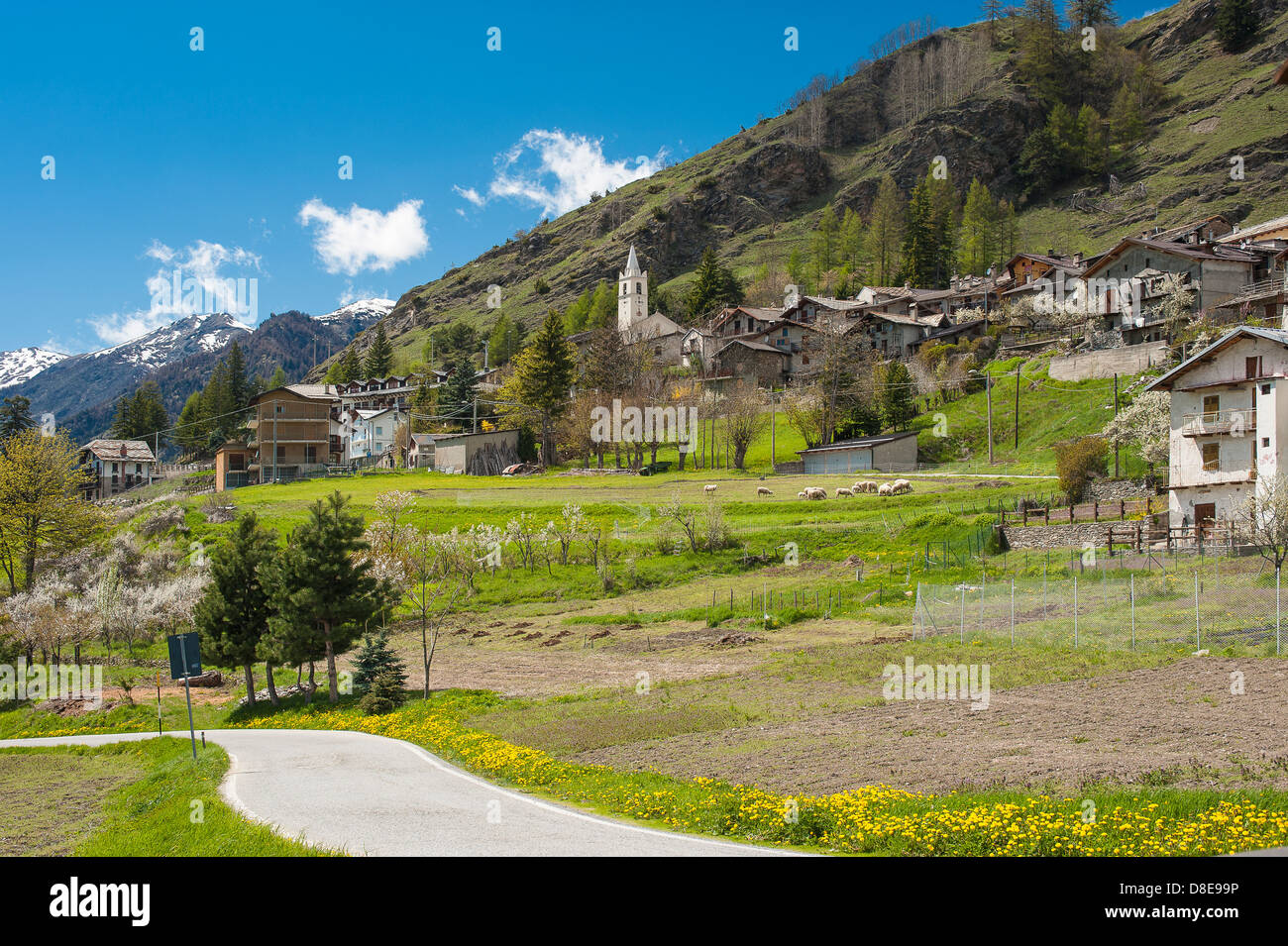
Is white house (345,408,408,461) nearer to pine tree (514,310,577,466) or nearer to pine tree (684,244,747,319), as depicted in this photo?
pine tree (514,310,577,466)

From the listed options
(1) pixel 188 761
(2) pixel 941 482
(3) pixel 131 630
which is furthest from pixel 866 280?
(1) pixel 188 761

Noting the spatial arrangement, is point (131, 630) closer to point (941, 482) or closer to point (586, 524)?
point (586, 524)

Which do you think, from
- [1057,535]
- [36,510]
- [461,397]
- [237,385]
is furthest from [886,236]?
[36,510]

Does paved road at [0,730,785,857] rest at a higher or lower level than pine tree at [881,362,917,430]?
lower

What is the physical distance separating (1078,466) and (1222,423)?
861cm

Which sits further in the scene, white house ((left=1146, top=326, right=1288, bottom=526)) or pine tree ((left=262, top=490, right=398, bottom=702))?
white house ((left=1146, top=326, right=1288, bottom=526))

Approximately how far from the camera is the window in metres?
42.2

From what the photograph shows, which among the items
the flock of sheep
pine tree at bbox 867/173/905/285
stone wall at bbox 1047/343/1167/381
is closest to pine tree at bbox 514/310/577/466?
the flock of sheep

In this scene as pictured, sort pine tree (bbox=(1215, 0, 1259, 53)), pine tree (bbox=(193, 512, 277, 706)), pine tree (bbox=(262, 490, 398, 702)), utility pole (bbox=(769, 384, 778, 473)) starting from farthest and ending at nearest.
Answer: pine tree (bbox=(1215, 0, 1259, 53)) → utility pole (bbox=(769, 384, 778, 473)) → pine tree (bbox=(193, 512, 277, 706)) → pine tree (bbox=(262, 490, 398, 702))

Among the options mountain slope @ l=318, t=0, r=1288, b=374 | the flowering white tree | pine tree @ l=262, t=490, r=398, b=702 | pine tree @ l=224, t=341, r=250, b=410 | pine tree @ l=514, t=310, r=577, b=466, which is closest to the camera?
pine tree @ l=262, t=490, r=398, b=702

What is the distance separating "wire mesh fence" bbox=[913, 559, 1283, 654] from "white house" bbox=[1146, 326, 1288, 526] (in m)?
9.57

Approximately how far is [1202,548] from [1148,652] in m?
14.7

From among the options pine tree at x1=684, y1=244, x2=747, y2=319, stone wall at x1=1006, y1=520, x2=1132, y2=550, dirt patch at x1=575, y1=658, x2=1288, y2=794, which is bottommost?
dirt patch at x1=575, y1=658, x2=1288, y2=794
